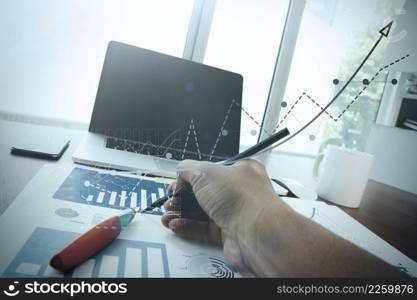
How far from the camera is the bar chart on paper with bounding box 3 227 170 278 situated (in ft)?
0.63

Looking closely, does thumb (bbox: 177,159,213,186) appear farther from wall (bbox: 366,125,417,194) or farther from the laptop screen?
wall (bbox: 366,125,417,194)

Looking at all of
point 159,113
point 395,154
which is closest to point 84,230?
point 159,113

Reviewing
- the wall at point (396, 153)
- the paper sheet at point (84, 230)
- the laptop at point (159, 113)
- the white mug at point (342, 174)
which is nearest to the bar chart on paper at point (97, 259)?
the paper sheet at point (84, 230)

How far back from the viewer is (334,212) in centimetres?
46

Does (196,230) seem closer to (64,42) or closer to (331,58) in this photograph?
(331,58)

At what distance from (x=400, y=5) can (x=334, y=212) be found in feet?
1.11

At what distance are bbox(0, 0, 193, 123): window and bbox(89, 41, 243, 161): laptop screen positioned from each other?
0.06 metres

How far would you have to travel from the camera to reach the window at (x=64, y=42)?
47 centimetres

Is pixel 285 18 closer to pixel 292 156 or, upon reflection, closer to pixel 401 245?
pixel 292 156

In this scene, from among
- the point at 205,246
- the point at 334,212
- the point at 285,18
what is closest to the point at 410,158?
the point at 334,212

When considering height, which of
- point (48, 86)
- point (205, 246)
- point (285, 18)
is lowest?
point (205, 246)

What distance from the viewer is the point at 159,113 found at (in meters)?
0.51
